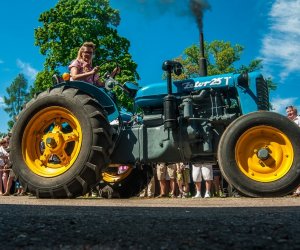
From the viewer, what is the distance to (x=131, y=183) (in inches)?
268

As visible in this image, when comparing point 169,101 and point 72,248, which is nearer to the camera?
point 72,248

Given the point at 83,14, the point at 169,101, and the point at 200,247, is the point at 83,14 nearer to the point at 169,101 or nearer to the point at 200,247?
the point at 169,101

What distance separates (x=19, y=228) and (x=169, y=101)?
359cm

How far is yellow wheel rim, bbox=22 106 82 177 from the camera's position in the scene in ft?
17.4

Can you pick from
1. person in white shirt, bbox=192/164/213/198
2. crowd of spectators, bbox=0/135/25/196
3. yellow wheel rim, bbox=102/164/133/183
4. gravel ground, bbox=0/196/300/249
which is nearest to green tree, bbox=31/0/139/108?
crowd of spectators, bbox=0/135/25/196

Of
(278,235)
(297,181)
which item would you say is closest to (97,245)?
(278,235)

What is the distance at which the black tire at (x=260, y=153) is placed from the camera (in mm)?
4742

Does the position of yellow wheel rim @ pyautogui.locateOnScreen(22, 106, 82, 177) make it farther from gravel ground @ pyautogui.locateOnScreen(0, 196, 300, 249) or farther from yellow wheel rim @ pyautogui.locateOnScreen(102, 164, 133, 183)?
gravel ground @ pyautogui.locateOnScreen(0, 196, 300, 249)

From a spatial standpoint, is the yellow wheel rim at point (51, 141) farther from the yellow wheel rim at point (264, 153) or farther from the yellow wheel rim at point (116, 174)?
the yellow wheel rim at point (264, 153)

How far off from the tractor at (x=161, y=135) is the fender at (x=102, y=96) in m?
0.01

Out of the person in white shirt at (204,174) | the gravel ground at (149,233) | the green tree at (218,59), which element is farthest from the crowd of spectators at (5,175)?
the green tree at (218,59)

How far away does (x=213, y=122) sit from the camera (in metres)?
5.47

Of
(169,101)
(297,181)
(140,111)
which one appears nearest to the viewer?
(297,181)

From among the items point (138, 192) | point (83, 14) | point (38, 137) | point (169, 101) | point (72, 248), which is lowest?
point (72, 248)
